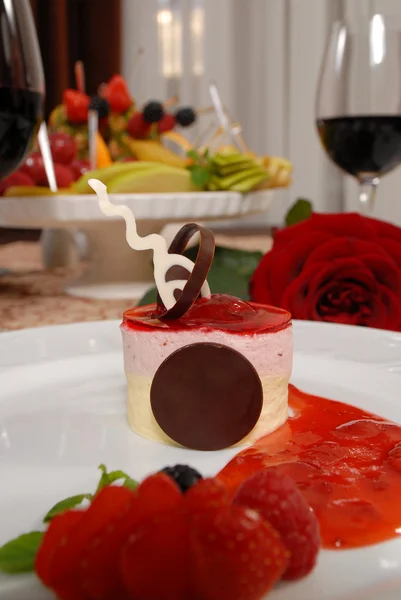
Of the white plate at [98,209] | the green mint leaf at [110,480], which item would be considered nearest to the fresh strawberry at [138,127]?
the white plate at [98,209]

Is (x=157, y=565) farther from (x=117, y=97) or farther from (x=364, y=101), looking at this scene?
(x=117, y=97)

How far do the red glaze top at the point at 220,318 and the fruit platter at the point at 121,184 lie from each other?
1.94 ft

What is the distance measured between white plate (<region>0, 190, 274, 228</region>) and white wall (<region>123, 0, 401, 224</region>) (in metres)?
2.33

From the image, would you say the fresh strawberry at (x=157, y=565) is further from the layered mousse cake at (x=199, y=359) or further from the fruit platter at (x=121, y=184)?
the fruit platter at (x=121, y=184)

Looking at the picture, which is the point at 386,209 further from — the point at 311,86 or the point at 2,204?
the point at 2,204

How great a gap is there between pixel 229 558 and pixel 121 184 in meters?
1.18

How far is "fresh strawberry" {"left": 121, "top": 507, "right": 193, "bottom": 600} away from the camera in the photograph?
38 centimetres

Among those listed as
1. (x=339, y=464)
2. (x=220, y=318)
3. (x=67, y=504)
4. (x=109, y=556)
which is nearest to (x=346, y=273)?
(x=220, y=318)

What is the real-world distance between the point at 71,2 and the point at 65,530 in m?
4.60

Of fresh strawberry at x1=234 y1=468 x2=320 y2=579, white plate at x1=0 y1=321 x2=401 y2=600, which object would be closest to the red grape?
white plate at x1=0 y1=321 x2=401 y2=600

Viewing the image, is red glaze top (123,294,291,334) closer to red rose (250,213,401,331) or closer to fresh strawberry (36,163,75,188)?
red rose (250,213,401,331)

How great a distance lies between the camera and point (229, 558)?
1.26 ft

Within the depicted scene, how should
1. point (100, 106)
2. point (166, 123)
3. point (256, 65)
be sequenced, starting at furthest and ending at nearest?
point (256, 65), point (166, 123), point (100, 106)

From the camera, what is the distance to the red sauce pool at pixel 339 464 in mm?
543
